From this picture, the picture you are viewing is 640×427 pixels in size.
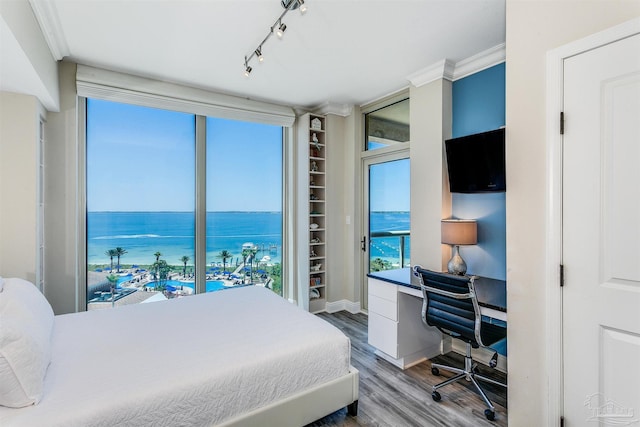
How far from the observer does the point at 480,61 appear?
2717 mm

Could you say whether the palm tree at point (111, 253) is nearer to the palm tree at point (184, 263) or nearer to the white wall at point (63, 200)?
the white wall at point (63, 200)

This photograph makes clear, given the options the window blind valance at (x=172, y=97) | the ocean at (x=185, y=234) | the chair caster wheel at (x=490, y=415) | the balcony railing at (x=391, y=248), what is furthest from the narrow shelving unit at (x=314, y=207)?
the chair caster wheel at (x=490, y=415)

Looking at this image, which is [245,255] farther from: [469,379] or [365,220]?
[469,379]

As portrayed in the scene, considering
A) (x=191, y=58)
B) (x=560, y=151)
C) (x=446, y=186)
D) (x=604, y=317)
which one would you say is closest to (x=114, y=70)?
(x=191, y=58)

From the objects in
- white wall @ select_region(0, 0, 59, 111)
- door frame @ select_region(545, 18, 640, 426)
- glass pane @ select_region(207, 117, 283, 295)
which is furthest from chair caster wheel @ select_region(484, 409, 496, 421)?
white wall @ select_region(0, 0, 59, 111)

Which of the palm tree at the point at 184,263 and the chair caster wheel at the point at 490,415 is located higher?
the palm tree at the point at 184,263

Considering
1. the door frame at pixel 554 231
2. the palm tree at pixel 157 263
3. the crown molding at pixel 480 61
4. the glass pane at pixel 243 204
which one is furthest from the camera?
the glass pane at pixel 243 204

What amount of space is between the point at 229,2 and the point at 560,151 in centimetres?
218

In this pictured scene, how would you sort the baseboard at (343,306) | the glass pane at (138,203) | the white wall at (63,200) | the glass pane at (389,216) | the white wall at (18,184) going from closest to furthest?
the white wall at (18,184) < the white wall at (63,200) < the glass pane at (138,203) < the glass pane at (389,216) < the baseboard at (343,306)

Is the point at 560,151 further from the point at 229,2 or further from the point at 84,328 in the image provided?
the point at 84,328

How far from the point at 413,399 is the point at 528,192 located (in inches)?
66.3

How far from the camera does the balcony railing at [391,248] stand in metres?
3.64

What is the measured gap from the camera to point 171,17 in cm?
220

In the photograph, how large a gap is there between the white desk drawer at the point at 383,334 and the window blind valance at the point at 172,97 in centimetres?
276
